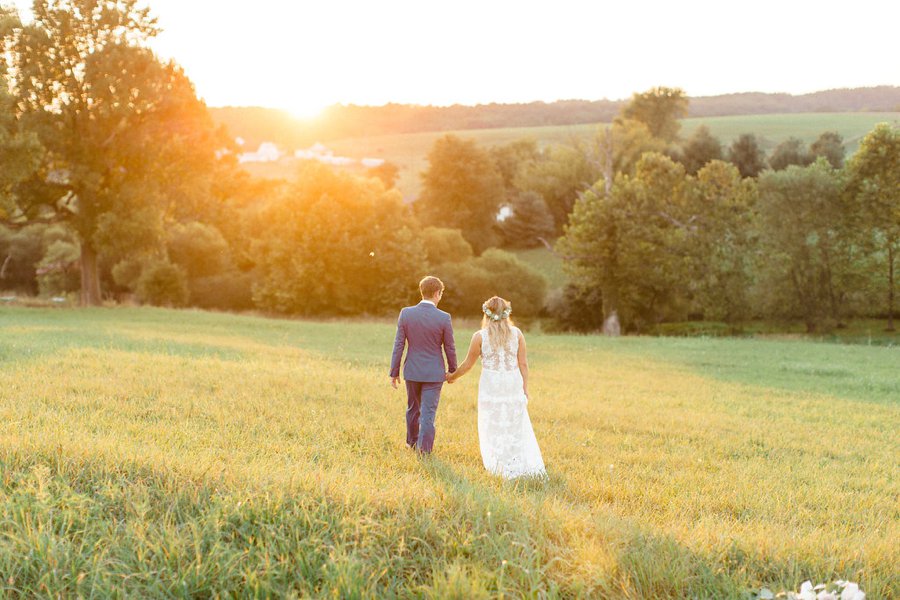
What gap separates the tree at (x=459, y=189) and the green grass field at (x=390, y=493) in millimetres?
70405

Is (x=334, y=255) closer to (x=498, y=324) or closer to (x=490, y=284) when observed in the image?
(x=490, y=284)

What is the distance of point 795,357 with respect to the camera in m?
29.4

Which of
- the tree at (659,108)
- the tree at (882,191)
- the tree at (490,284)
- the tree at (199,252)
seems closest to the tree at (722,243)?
the tree at (882,191)

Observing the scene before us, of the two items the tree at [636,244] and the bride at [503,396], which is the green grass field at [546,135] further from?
the bride at [503,396]

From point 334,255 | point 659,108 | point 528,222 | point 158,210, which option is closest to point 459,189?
point 528,222

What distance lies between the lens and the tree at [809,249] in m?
45.8

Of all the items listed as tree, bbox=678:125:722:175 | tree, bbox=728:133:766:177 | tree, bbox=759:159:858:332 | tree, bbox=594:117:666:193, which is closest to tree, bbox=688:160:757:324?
tree, bbox=759:159:858:332

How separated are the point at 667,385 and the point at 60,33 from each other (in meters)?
37.4

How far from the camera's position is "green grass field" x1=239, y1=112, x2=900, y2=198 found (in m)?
117

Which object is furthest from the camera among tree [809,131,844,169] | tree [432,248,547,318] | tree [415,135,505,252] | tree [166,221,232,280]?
tree [415,135,505,252]

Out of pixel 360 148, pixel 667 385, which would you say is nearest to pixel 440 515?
pixel 667 385

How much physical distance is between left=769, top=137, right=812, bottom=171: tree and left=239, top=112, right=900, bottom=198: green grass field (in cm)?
957

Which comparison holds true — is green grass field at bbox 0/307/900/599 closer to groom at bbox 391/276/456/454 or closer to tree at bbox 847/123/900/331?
groom at bbox 391/276/456/454

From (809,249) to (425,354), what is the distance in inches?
1708
